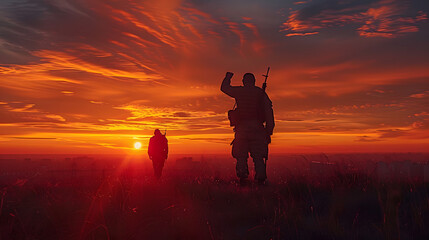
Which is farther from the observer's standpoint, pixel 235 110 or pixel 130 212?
pixel 235 110

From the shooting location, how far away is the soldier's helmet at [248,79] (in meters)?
8.01

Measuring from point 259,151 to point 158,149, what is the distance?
4.96m

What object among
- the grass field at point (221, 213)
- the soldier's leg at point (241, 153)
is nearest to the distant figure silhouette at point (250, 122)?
the soldier's leg at point (241, 153)

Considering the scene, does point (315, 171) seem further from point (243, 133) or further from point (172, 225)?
point (172, 225)

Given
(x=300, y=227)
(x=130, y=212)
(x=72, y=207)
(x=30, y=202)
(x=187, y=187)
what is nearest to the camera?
(x=300, y=227)

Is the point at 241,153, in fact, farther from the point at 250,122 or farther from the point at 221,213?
the point at 221,213

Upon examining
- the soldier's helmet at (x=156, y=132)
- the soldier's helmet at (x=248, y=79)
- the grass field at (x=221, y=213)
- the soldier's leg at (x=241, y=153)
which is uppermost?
the soldier's helmet at (x=248, y=79)

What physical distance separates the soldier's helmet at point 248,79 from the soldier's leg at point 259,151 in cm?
117

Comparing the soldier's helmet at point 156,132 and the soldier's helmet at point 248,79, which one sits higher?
the soldier's helmet at point 248,79

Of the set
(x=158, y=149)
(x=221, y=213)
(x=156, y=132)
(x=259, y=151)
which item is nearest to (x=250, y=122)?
(x=259, y=151)

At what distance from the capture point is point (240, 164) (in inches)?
299

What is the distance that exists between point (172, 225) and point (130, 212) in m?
0.82

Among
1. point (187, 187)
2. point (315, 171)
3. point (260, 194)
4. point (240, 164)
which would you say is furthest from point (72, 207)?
point (315, 171)

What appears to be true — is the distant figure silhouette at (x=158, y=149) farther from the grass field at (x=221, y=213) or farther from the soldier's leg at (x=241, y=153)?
the grass field at (x=221, y=213)
